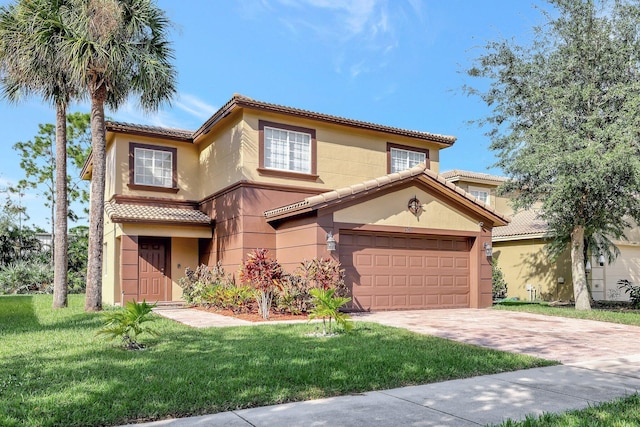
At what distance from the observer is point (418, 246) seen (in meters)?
15.3

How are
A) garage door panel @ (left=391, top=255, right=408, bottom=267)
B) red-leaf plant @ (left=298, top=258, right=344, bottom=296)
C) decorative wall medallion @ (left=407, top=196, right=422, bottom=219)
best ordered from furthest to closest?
decorative wall medallion @ (left=407, top=196, right=422, bottom=219) → garage door panel @ (left=391, top=255, right=408, bottom=267) → red-leaf plant @ (left=298, top=258, right=344, bottom=296)

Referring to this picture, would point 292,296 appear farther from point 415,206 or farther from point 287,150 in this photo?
point 287,150

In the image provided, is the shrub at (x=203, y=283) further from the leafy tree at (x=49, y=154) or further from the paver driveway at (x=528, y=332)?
the leafy tree at (x=49, y=154)

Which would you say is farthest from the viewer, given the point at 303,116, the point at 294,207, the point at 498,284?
the point at 498,284

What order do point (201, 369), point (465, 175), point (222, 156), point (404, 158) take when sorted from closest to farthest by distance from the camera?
point (201, 369) → point (222, 156) → point (404, 158) → point (465, 175)

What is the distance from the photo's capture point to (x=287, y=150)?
1602cm

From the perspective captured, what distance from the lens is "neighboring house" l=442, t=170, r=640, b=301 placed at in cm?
2072

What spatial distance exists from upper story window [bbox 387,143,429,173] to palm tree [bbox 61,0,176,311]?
7961 mm

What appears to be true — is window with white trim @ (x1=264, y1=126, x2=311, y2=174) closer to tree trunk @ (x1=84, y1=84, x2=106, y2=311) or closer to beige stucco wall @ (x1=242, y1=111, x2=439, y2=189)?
beige stucco wall @ (x1=242, y1=111, x2=439, y2=189)

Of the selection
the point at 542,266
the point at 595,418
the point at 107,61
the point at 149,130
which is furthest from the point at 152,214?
the point at 542,266

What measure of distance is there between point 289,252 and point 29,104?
9.58 metres

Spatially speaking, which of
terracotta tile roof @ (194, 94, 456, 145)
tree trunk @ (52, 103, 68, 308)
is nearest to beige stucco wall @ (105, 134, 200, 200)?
terracotta tile roof @ (194, 94, 456, 145)

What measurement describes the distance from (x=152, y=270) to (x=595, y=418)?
15.6 meters

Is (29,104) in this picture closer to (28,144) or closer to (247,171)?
(247,171)
